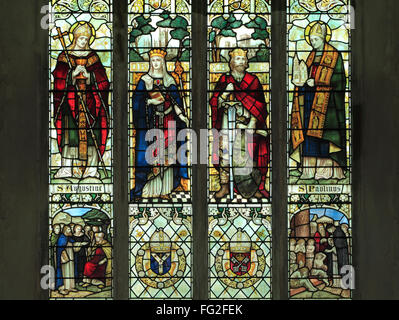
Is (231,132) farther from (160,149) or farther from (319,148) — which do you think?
(319,148)

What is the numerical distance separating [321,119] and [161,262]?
2371 mm

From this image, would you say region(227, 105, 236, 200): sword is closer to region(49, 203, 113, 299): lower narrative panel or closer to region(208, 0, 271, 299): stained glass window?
→ region(208, 0, 271, 299): stained glass window

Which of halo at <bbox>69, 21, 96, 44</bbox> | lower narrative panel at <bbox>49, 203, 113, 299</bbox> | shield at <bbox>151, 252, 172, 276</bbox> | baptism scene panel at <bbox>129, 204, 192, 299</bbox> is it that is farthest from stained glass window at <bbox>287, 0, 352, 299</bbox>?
halo at <bbox>69, 21, 96, 44</bbox>

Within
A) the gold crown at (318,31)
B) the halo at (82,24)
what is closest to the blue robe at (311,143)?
the gold crown at (318,31)

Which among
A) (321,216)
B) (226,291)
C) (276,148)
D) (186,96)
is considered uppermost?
(186,96)

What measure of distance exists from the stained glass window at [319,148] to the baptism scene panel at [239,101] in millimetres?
290

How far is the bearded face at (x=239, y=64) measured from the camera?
7.74 m

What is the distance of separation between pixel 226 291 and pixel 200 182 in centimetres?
122

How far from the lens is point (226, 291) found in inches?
298

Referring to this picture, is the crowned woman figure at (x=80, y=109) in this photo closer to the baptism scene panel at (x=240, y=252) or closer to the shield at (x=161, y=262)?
the shield at (x=161, y=262)

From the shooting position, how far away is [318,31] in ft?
25.5
